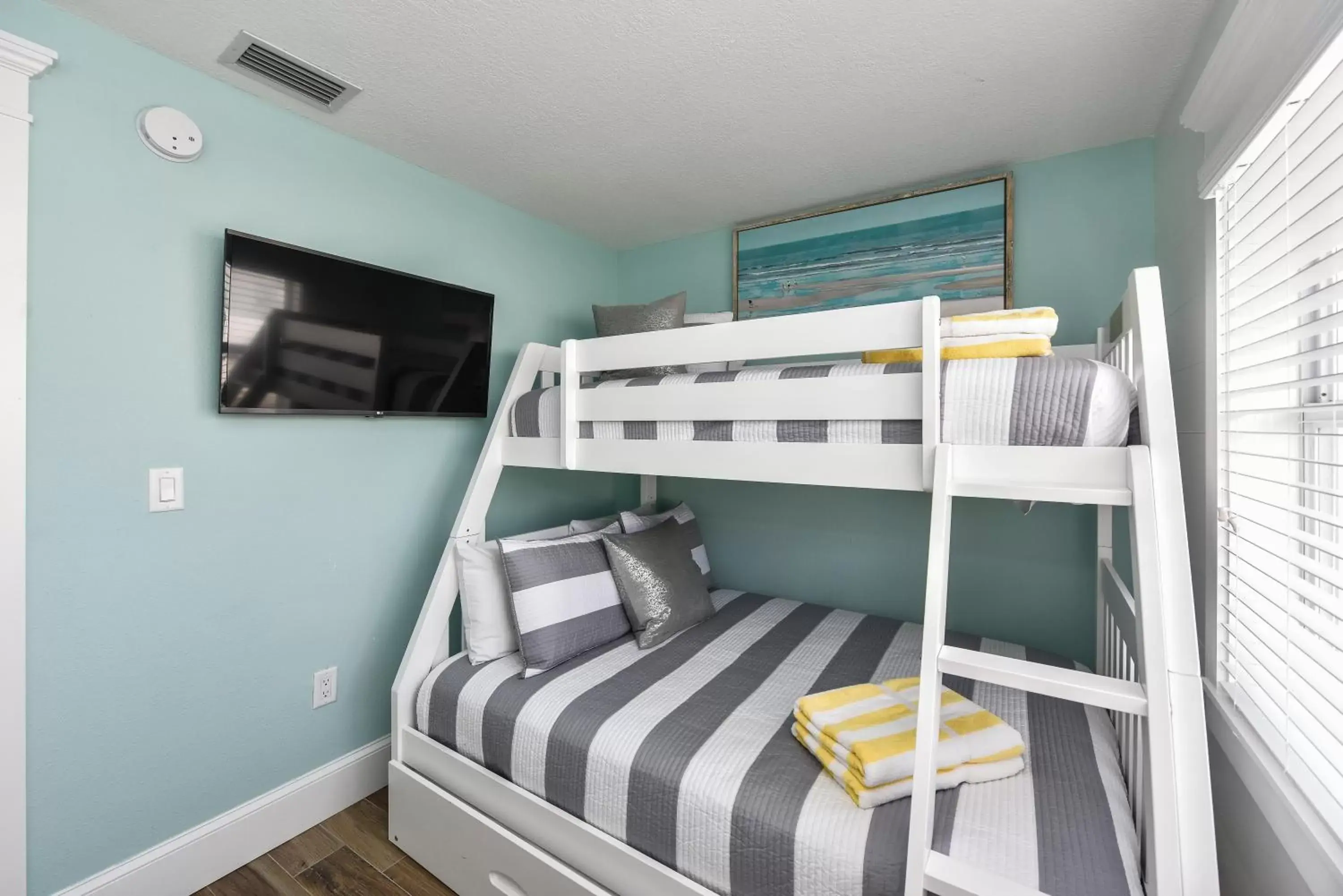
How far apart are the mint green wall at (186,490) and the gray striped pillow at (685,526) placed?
0.81 m

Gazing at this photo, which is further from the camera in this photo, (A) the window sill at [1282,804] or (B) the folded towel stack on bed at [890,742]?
(B) the folded towel stack on bed at [890,742]

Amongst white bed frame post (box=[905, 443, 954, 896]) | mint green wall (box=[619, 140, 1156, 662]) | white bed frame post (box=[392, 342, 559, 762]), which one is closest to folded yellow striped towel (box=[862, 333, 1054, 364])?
white bed frame post (box=[905, 443, 954, 896])

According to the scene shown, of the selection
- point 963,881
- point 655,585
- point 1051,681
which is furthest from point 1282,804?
point 655,585

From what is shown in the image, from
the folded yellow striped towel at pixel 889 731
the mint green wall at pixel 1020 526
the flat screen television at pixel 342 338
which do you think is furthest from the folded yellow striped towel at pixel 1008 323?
the flat screen television at pixel 342 338

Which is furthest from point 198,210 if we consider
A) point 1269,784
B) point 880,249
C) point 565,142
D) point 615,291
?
point 1269,784

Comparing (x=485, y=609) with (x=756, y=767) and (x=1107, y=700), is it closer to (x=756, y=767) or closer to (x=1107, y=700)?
(x=756, y=767)

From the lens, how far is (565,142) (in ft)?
6.63

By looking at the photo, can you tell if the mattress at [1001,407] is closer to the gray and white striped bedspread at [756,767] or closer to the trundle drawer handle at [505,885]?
the gray and white striped bedspread at [756,767]

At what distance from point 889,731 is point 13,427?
2.13 m

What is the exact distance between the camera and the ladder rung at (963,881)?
2.99ft

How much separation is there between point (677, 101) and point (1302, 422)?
170 cm

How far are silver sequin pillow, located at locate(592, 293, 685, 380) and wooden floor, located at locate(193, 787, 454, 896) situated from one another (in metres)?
1.77

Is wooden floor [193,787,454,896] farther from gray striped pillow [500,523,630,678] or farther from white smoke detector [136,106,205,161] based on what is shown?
white smoke detector [136,106,205,161]

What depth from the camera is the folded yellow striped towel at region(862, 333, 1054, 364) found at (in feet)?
4.05
